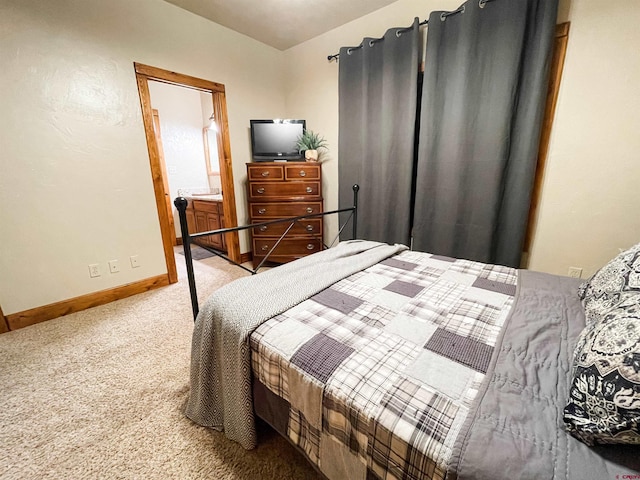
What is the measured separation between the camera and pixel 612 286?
968 millimetres

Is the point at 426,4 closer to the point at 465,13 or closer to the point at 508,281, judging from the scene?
the point at 465,13

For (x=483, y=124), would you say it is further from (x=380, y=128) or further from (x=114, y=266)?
(x=114, y=266)

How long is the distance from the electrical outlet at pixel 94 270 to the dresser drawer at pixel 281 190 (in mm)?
1602

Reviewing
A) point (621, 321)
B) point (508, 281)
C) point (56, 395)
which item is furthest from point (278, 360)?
point (56, 395)

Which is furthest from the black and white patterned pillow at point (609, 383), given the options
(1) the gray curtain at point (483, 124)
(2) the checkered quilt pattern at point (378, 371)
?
(1) the gray curtain at point (483, 124)

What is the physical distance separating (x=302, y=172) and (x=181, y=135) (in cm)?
269

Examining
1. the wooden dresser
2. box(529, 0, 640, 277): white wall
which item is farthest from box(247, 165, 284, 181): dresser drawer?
box(529, 0, 640, 277): white wall

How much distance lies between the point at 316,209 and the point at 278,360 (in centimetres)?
248

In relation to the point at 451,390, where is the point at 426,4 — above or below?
above

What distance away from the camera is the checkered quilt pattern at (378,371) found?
2.08ft

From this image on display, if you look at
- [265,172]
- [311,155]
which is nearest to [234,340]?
[265,172]

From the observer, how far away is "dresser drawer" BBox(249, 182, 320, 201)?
3.15m

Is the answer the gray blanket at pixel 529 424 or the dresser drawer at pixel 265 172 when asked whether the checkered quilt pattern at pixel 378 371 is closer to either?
the gray blanket at pixel 529 424

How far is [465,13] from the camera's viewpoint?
6.95 ft
